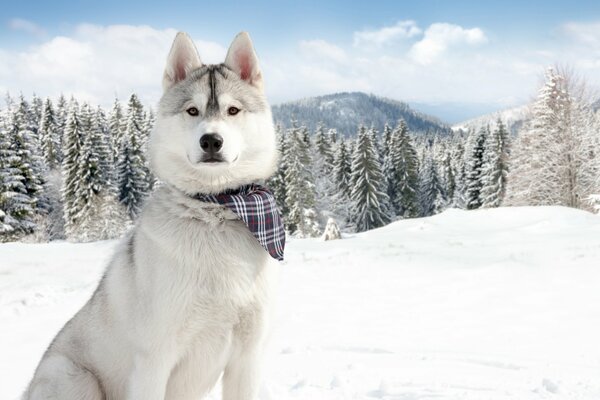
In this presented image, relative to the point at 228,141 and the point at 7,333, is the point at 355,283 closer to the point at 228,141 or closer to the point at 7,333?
the point at 7,333

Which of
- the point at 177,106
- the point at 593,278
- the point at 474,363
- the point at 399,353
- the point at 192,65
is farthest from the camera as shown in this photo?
the point at 593,278

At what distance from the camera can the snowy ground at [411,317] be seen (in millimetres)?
4441

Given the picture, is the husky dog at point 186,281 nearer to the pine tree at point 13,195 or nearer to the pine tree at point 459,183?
the pine tree at point 13,195

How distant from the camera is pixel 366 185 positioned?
4716 cm

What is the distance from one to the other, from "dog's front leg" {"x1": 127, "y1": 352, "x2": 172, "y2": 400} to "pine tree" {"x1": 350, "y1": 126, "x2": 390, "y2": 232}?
4501cm

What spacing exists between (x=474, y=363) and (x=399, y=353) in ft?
2.77

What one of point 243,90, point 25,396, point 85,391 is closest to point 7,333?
point 25,396

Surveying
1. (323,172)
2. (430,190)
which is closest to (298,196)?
(323,172)

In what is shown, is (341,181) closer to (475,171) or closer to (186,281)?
(475,171)

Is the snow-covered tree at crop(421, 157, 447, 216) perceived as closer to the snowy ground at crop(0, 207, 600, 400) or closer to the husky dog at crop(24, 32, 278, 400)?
the snowy ground at crop(0, 207, 600, 400)

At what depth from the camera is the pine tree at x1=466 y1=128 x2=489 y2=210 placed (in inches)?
1949

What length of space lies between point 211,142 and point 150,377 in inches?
56.5

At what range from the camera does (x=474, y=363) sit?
503 cm

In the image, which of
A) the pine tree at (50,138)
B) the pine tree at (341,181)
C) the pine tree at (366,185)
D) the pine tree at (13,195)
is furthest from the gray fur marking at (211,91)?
the pine tree at (50,138)
